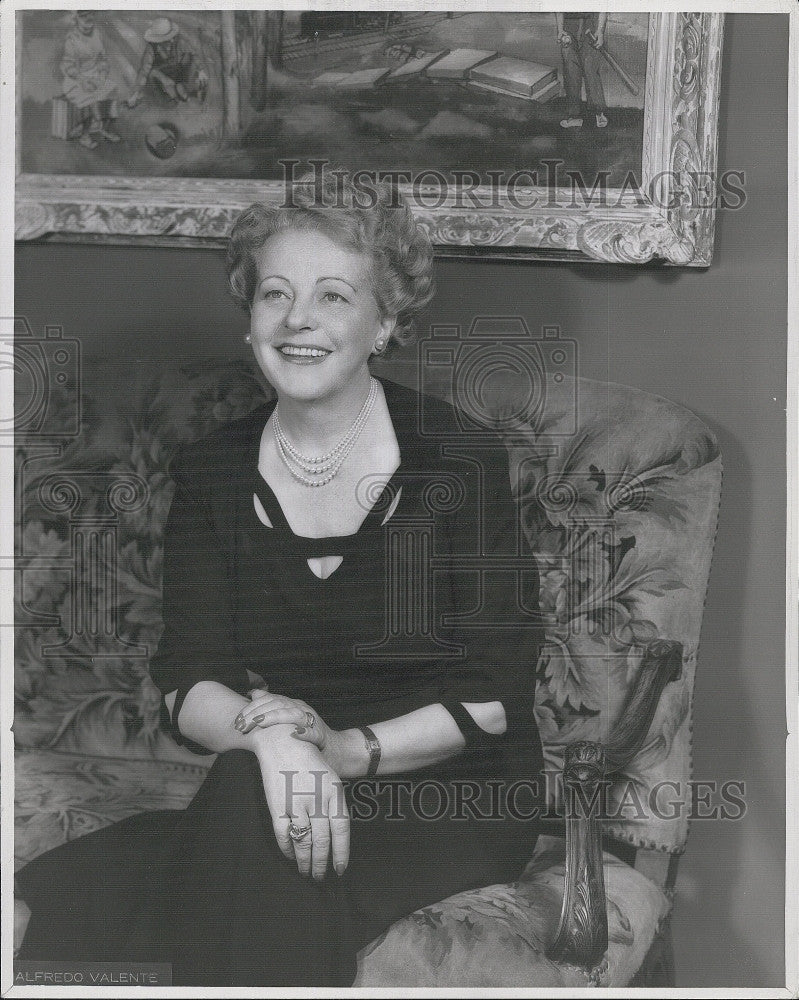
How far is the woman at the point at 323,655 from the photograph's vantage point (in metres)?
2.17

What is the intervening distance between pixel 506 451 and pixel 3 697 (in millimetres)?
1383

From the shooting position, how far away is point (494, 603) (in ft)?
7.35

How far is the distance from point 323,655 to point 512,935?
760 millimetres

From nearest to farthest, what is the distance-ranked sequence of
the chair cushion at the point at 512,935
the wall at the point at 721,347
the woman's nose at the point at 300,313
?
the chair cushion at the point at 512,935, the woman's nose at the point at 300,313, the wall at the point at 721,347

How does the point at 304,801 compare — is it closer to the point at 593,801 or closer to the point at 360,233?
the point at 593,801

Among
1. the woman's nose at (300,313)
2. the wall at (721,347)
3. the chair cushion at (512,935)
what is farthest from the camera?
the wall at (721,347)

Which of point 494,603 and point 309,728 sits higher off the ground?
point 494,603

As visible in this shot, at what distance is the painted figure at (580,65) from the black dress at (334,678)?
80cm

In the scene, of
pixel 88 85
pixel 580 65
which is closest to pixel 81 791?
pixel 88 85

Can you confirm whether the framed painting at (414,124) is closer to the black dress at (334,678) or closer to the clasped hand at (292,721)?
the black dress at (334,678)

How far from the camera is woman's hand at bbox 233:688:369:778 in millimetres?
2154

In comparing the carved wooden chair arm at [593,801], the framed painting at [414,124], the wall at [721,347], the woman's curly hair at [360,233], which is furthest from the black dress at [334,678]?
the framed painting at [414,124]

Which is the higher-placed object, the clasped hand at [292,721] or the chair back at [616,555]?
the chair back at [616,555]

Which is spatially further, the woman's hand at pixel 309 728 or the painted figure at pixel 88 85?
the painted figure at pixel 88 85
